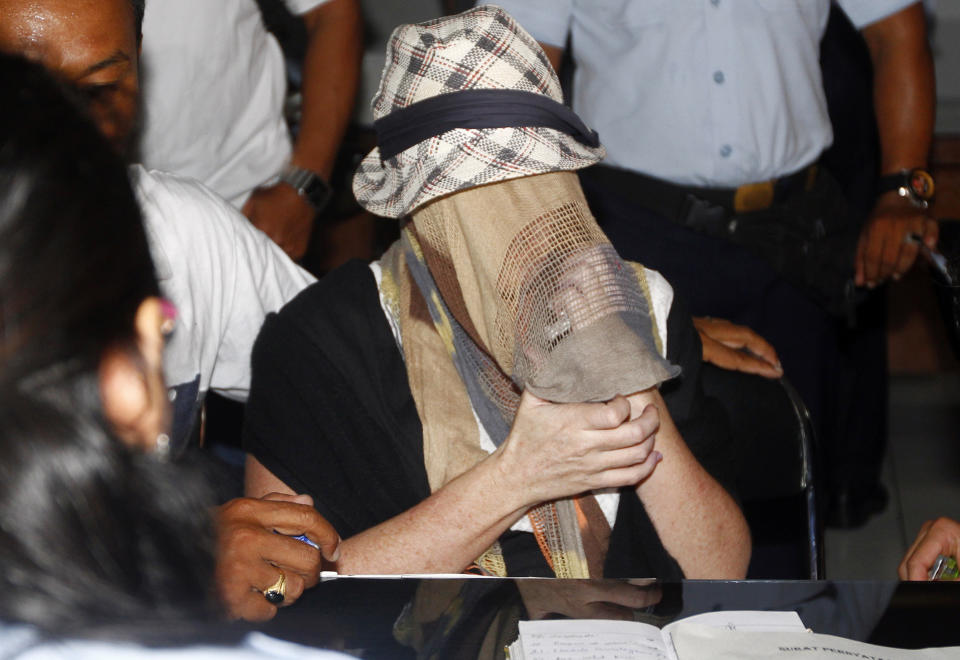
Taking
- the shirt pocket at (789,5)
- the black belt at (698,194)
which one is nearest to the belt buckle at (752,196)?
the black belt at (698,194)

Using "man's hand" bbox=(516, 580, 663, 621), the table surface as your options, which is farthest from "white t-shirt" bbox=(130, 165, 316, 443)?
"man's hand" bbox=(516, 580, 663, 621)

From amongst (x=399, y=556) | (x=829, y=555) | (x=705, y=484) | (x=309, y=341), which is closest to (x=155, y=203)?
(x=309, y=341)

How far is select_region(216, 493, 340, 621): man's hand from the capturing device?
43.7 inches

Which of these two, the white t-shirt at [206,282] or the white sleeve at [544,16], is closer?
the white t-shirt at [206,282]

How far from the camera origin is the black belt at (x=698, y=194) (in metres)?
2.26

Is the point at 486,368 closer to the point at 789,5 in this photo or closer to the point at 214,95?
the point at 214,95

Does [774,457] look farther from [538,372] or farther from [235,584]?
[235,584]

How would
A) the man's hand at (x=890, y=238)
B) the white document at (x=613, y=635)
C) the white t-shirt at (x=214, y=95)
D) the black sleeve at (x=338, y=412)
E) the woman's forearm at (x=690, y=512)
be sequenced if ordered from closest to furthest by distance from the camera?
the white document at (x=613, y=635) → the woman's forearm at (x=690, y=512) → the black sleeve at (x=338, y=412) → the white t-shirt at (x=214, y=95) → the man's hand at (x=890, y=238)

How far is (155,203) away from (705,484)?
976 mm

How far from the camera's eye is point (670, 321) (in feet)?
5.21

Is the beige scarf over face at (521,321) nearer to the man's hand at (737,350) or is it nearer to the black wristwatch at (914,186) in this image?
the man's hand at (737,350)

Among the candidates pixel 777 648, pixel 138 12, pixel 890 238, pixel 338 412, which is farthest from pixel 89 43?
pixel 890 238

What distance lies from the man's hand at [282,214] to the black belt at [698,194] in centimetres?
75

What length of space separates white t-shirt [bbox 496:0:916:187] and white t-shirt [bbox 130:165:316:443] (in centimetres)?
92
